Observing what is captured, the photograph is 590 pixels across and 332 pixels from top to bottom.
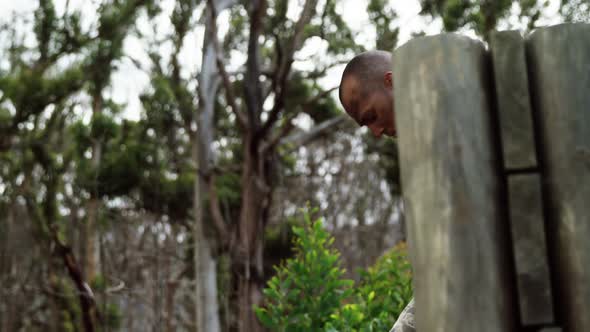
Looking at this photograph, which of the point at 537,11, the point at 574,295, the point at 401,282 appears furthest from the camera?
the point at 537,11

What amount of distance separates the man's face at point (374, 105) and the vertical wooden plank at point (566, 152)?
0.58 meters

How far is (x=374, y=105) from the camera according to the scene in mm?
1890

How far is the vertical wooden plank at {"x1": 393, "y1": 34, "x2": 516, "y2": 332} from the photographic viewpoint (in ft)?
4.06

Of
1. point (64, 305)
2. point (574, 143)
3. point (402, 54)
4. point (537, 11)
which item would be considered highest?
point (537, 11)

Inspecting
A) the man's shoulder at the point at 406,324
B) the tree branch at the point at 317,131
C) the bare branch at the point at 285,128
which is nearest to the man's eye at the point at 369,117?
the man's shoulder at the point at 406,324

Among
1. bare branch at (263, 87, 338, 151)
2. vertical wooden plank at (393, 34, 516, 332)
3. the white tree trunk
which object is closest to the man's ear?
vertical wooden plank at (393, 34, 516, 332)

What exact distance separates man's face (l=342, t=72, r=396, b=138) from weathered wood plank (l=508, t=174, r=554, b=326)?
628mm

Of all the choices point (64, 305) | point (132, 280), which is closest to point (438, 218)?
point (64, 305)

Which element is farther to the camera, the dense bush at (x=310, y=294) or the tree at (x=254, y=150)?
the tree at (x=254, y=150)

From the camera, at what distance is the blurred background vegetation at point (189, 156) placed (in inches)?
422

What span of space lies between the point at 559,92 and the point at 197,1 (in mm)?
13242

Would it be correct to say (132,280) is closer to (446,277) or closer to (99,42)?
(99,42)

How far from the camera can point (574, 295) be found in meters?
1.24

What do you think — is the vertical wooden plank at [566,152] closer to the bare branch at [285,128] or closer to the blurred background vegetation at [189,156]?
the blurred background vegetation at [189,156]
